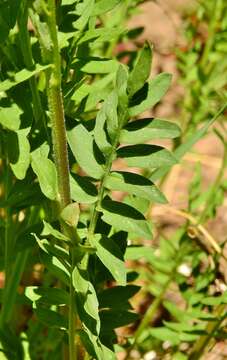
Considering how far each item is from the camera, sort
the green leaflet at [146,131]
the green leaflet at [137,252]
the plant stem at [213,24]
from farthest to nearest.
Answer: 1. the plant stem at [213,24]
2. the green leaflet at [137,252]
3. the green leaflet at [146,131]

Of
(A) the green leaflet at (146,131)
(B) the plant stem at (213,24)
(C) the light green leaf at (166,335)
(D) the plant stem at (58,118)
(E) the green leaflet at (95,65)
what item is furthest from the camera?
(B) the plant stem at (213,24)

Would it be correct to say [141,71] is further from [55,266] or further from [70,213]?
[55,266]

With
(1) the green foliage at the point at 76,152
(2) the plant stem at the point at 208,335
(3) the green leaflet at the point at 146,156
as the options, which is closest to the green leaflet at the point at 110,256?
(1) the green foliage at the point at 76,152

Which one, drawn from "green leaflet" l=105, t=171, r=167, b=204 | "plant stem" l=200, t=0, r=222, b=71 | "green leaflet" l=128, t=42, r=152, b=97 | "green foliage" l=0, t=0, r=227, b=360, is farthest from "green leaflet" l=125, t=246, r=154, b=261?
"plant stem" l=200, t=0, r=222, b=71

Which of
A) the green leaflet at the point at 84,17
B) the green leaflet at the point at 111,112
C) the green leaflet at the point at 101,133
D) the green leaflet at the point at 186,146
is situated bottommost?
the green leaflet at the point at 186,146

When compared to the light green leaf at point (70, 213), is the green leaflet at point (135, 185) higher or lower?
lower

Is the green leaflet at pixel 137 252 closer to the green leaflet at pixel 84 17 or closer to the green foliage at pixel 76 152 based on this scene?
the green foliage at pixel 76 152

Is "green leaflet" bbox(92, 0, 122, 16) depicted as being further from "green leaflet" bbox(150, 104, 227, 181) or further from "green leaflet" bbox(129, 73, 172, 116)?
"green leaflet" bbox(150, 104, 227, 181)
